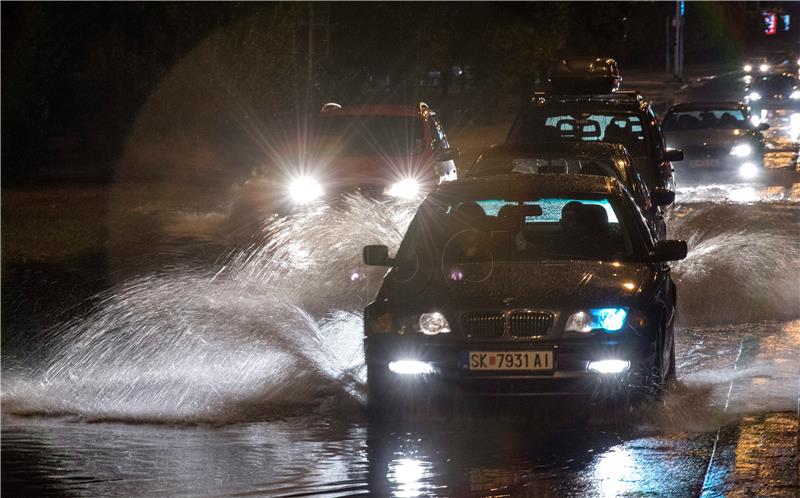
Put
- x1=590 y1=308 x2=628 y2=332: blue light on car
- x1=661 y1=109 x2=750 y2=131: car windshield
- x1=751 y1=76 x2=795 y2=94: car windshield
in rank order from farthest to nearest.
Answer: x1=751 y1=76 x2=795 y2=94: car windshield, x1=661 y1=109 x2=750 y2=131: car windshield, x1=590 y1=308 x2=628 y2=332: blue light on car

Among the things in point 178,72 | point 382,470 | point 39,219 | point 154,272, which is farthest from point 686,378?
point 178,72

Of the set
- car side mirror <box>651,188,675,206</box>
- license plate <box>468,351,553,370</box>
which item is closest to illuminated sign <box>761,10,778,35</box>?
car side mirror <box>651,188,675,206</box>

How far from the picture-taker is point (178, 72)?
29.8 meters

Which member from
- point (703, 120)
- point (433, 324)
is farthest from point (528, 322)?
point (703, 120)

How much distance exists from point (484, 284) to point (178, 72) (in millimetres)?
22659

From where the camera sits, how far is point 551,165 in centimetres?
1270

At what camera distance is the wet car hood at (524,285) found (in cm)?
777

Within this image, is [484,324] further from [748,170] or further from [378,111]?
[748,170]

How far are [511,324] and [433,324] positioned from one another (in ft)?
1.42

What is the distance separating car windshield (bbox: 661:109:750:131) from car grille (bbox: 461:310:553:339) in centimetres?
1821

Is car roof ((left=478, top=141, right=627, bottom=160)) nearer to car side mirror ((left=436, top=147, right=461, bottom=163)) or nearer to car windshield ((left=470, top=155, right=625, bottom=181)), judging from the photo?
car windshield ((left=470, top=155, right=625, bottom=181))

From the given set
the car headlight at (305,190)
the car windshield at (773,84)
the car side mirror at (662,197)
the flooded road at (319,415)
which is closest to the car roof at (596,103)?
the car side mirror at (662,197)

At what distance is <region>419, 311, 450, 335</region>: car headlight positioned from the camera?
778 cm

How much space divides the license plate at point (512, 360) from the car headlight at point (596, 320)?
0.71ft
